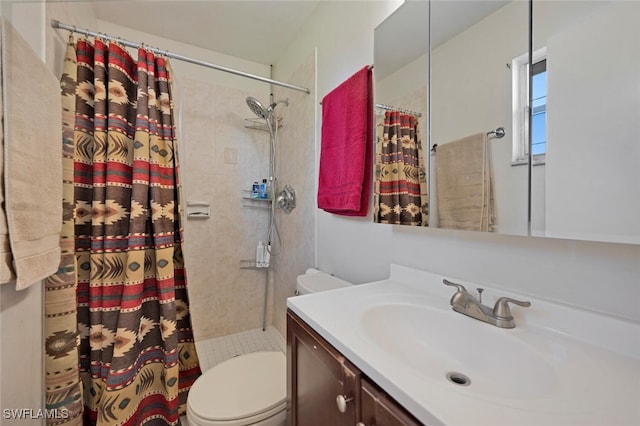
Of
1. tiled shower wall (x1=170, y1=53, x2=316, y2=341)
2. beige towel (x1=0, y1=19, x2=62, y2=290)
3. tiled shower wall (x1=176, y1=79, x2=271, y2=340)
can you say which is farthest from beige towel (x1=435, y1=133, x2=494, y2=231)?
tiled shower wall (x1=176, y1=79, x2=271, y2=340)

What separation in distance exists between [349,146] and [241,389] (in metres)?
1.20

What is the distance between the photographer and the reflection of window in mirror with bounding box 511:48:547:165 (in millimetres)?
667

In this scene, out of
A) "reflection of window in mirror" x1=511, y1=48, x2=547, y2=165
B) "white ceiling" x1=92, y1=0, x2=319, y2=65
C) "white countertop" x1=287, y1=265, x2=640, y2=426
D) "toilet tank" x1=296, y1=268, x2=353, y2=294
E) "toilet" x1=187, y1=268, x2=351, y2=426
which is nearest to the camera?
"white countertop" x1=287, y1=265, x2=640, y2=426

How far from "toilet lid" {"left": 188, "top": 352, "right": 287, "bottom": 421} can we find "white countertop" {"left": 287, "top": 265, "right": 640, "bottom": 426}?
509 mm

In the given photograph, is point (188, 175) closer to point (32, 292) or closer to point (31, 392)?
point (32, 292)

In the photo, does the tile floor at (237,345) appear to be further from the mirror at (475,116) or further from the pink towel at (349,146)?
the mirror at (475,116)

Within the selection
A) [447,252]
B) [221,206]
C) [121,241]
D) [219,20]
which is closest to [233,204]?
[221,206]

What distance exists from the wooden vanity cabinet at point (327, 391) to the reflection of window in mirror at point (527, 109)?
0.71 m

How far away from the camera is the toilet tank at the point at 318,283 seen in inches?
52.1

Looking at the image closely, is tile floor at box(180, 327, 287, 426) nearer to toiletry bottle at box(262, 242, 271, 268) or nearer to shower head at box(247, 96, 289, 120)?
toiletry bottle at box(262, 242, 271, 268)

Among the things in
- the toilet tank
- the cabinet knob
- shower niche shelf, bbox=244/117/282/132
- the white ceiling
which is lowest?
the cabinet knob

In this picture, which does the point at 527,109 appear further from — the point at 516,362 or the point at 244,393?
the point at 244,393

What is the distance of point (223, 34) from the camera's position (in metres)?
2.00

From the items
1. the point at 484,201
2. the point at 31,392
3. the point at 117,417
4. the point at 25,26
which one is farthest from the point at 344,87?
the point at 117,417
